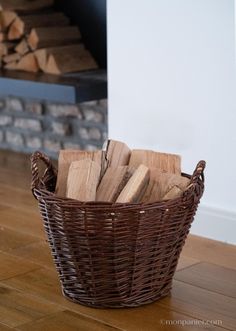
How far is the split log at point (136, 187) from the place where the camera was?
86.3 inches

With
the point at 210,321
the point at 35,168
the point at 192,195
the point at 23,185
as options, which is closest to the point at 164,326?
the point at 210,321

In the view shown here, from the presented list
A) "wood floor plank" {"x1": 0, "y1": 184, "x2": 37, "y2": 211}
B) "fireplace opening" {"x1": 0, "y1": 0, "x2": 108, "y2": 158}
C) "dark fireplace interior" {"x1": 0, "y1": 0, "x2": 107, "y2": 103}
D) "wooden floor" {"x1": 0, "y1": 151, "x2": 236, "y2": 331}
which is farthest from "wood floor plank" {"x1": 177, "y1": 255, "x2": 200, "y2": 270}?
"fireplace opening" {"x1": 0, "y1": 0, "x2": 108, "y2": 158}

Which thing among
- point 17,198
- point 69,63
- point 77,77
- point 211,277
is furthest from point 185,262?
point 69,63

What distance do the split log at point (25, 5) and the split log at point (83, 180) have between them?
183 centimetres

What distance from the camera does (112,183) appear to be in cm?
227

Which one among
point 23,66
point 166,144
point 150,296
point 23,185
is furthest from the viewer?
point 23,66

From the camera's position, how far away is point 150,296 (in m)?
2.22

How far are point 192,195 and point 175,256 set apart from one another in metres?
0.20

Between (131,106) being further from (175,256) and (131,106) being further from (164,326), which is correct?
(164,326)

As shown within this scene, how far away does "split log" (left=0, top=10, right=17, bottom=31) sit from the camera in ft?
12.7

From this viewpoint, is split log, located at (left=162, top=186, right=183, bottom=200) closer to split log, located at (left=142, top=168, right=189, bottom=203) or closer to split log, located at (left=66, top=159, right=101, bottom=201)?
split log, located at (left=142, top=168, right=189, bottom=203)

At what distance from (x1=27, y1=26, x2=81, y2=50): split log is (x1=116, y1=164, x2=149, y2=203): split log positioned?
1.76 metres

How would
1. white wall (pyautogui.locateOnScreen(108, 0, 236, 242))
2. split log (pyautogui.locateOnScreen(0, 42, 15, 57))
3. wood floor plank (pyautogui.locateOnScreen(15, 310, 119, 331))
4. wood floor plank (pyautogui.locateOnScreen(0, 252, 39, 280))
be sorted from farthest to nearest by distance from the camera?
1. split log (pyautogui.locateOnScreen(0, 42, 15, 57))
2. white wall (pyautogui.locateOnScreen(108, 0, 236, 242))
3. wood floor plank (pyautogui.locateOnScreen(0, 252, 39, 280))
4. wood floor plank (pyautogui.locateOnScreen(15, 310, 119, 331))

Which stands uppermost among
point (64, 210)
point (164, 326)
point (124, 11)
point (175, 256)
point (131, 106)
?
point (124, 11)
